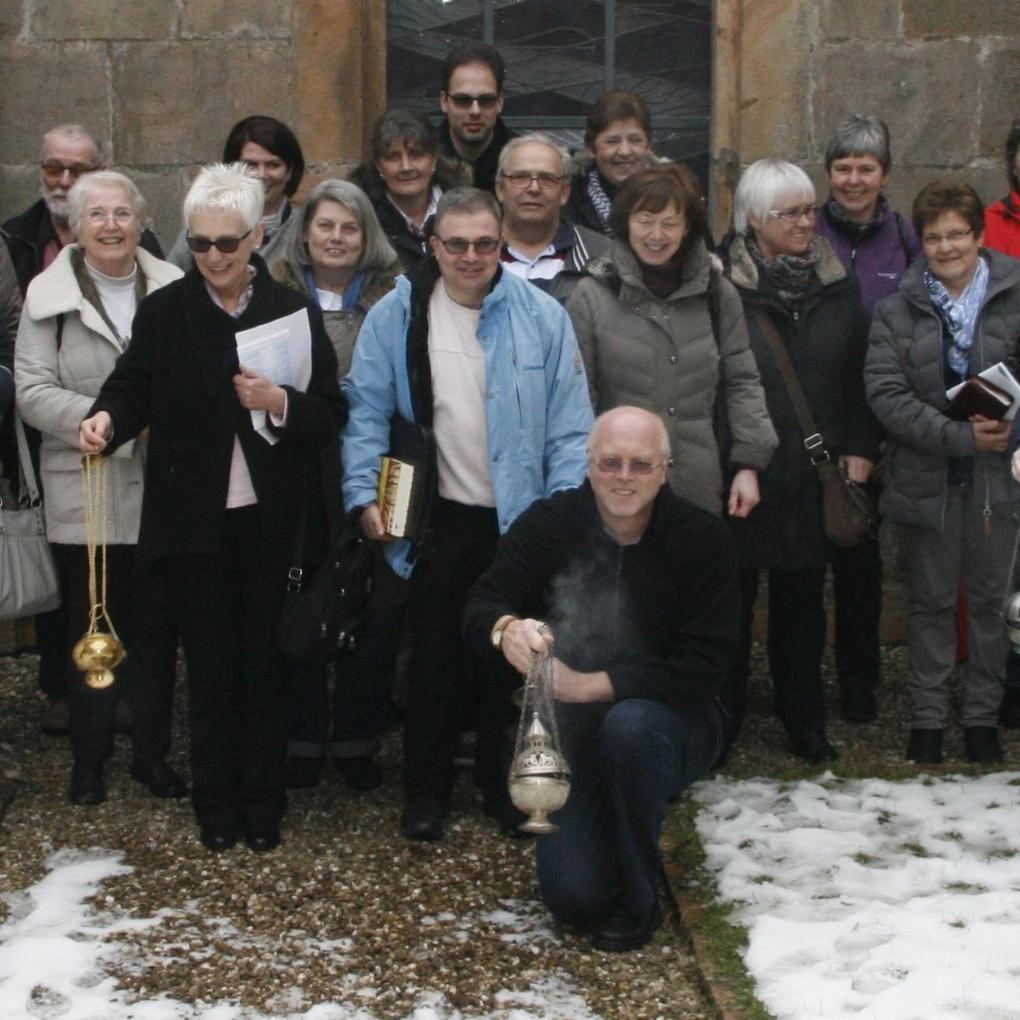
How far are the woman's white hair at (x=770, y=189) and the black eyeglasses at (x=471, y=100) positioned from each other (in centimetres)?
98

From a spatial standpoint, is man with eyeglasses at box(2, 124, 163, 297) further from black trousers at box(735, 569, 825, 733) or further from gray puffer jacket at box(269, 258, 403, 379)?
black trousers at box(735, 569, 825, 733)

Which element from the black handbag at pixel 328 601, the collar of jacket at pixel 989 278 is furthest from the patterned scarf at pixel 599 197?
the black handbag at pixel 328 601

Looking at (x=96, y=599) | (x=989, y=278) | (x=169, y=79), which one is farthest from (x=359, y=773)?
(x=169, y=79)

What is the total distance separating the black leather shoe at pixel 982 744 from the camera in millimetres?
6664

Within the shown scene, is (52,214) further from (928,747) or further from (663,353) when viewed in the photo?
(928,747)

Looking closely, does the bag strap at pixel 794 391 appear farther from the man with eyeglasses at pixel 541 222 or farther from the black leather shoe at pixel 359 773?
the black leather shoe at pixel 359 773

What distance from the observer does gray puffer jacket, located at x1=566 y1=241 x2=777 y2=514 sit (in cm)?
625

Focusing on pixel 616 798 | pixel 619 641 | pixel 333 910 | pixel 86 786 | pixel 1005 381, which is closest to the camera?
pixel 616 798

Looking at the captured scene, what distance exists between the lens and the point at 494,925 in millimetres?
5391

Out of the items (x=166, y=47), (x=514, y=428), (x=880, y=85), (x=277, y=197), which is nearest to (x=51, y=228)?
(x=277, y=197)

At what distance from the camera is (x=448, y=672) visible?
20.0 ft

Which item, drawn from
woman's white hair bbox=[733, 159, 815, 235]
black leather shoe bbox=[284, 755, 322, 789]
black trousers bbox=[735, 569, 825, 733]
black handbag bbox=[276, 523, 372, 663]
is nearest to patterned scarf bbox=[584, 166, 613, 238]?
woman's white hair bbox=[733, 159, 815, 235]

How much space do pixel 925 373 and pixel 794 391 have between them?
0.41 meters

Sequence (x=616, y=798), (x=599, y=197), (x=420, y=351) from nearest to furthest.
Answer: (x=616, y=798) → (x=420, y=351) → (x=599, y=197)
